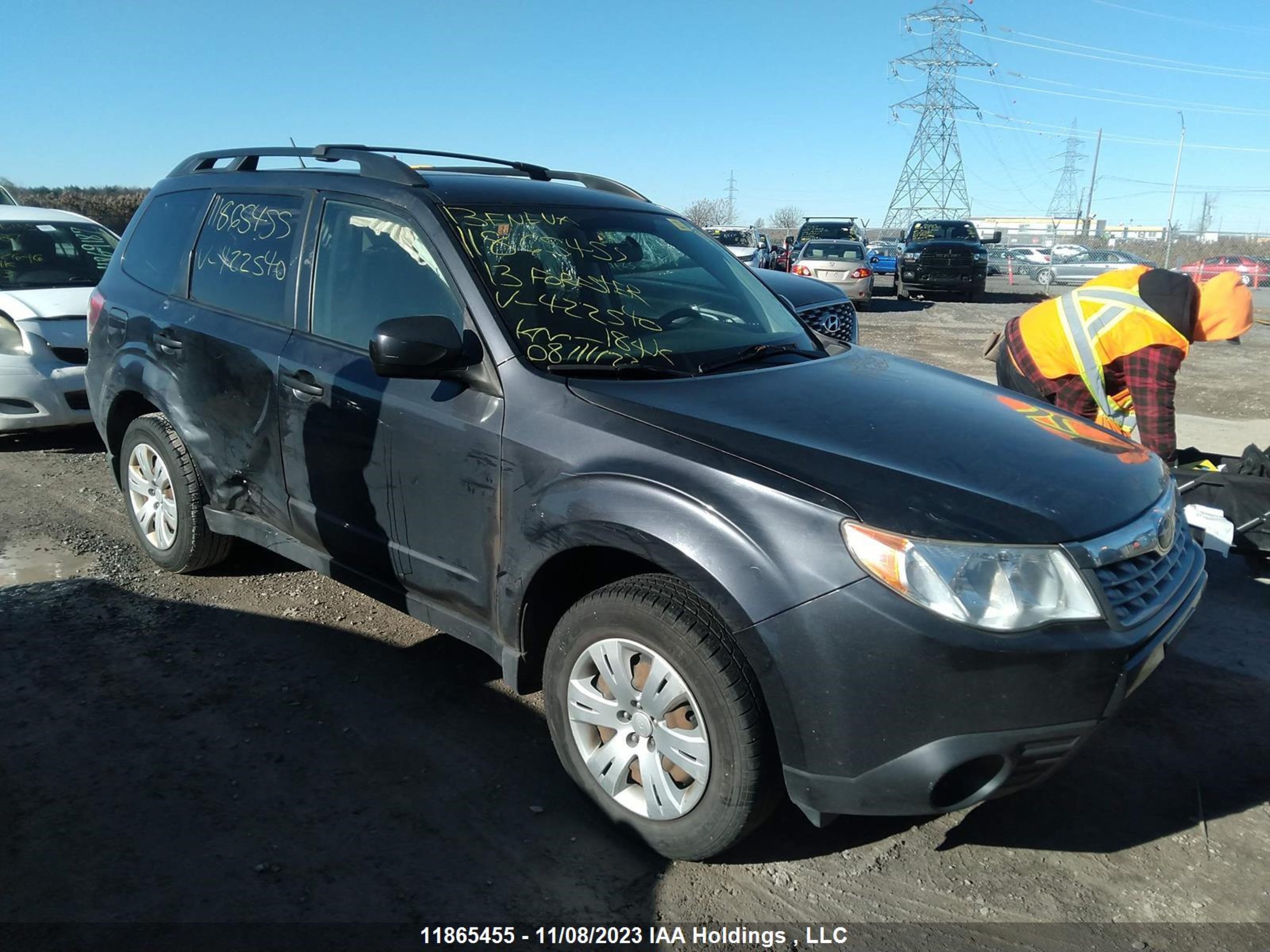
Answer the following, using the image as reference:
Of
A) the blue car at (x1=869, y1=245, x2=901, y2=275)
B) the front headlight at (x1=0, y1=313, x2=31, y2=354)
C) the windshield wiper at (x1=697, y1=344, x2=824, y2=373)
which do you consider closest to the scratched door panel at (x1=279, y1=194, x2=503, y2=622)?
the windshield wiper at (x1=697, y1=344, x2=824, y2=373)

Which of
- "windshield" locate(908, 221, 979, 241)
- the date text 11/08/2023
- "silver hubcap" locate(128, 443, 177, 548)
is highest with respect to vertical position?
"windshield" locate(908, 221, 979, 241)

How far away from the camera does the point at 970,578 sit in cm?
231

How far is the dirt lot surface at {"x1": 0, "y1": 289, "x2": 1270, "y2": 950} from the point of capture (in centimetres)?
261

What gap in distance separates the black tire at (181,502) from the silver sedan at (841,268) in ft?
47.9

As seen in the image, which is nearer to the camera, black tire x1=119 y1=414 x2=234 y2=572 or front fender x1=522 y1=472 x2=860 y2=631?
front fender x1=522 y1=472 x2=860 y2=631

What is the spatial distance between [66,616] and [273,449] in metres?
1.43

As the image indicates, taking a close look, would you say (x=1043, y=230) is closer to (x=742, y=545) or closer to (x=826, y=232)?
(x=826, y=232)

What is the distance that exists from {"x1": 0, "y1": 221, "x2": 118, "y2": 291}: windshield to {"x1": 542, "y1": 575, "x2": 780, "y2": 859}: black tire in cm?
669

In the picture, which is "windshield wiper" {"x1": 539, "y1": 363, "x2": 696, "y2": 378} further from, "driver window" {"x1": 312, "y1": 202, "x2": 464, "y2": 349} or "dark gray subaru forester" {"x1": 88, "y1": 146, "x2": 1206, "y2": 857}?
"driver window" {"x1": 312, "y1": 202, "x2": 464, "y2": 349}

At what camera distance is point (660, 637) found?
2.55 m

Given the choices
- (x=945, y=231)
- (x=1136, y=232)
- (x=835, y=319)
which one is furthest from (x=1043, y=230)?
(x=835, y=319)

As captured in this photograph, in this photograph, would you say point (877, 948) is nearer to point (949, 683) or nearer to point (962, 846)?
point (962, 846)

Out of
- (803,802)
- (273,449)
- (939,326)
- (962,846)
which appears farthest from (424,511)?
(939,326)

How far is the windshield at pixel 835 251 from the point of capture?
19125 mm
